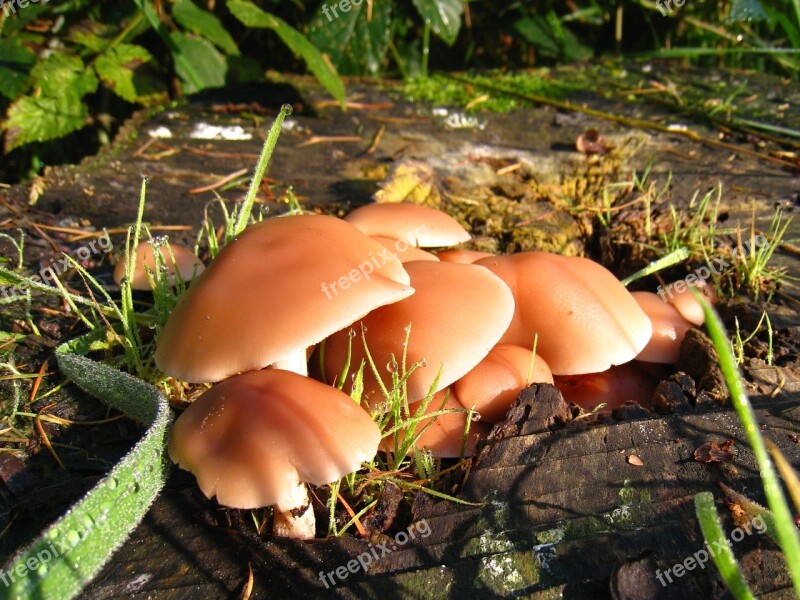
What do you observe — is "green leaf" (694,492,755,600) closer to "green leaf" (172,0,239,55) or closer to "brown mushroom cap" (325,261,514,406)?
"brown mushroom cap" (325,261,514,406)

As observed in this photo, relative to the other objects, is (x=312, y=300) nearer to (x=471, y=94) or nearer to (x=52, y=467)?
(x=52, y=467)

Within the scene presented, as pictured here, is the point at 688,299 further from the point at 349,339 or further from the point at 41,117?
the point at 41,117

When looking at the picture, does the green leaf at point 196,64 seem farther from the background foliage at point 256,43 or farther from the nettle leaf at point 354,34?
the nettle leaf at point 354,34

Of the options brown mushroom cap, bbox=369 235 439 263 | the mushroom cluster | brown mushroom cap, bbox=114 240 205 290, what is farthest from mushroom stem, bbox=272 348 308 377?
brown mushroom cap, bbox=114 240 205 290

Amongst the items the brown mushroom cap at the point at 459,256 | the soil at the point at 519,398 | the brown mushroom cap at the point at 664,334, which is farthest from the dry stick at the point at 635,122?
the brown mushroom cap at the point at 459,256

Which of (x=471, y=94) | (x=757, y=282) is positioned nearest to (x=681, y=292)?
(x=757, y=282)
